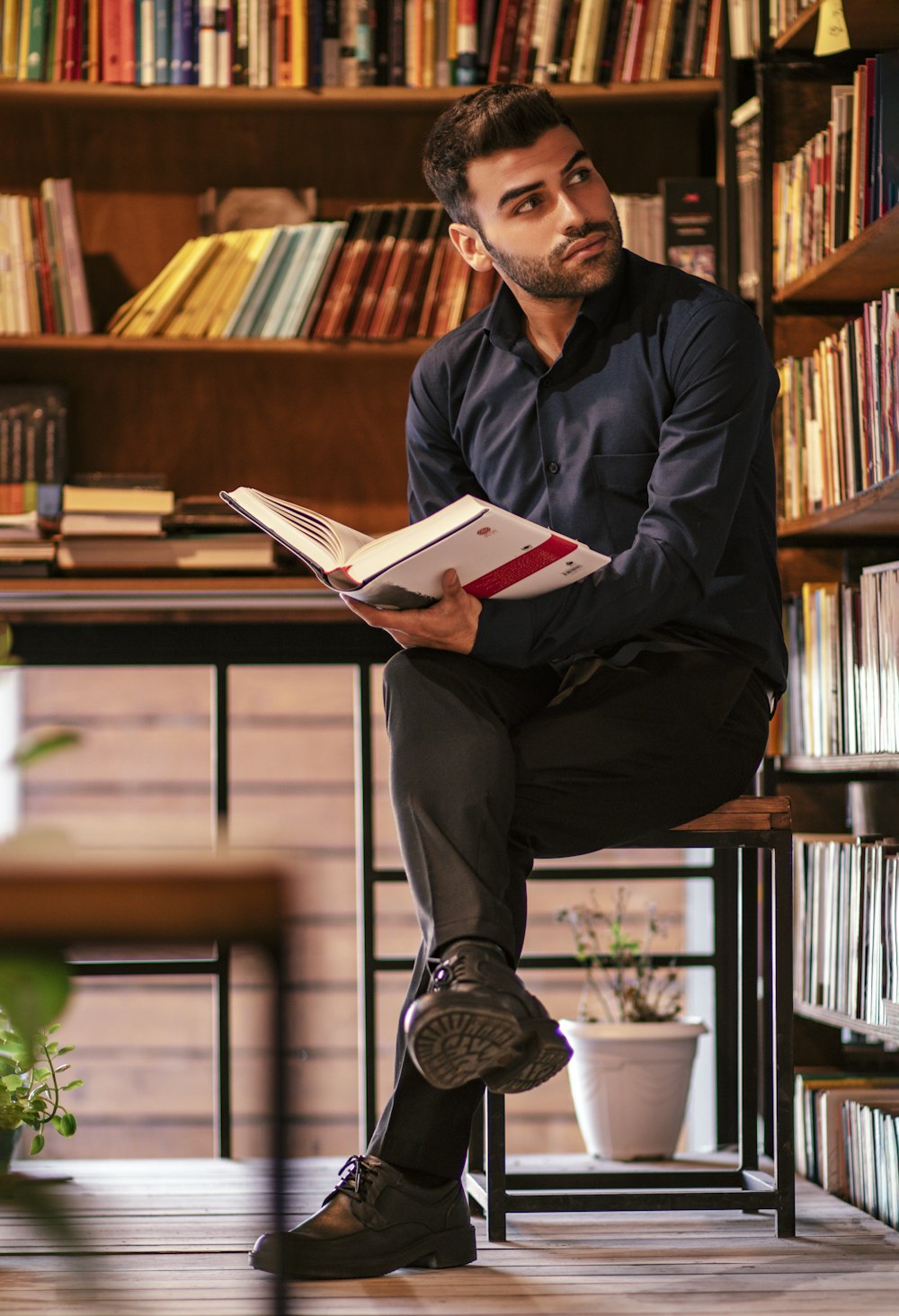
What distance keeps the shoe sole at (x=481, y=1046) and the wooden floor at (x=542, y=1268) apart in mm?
257

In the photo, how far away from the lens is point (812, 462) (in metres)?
2.42

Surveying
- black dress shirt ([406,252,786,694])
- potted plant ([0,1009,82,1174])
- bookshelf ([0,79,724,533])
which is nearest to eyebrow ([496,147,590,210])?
black dress shirt ([406,252,786,694])

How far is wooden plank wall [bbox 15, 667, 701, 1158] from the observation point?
12.4 ft

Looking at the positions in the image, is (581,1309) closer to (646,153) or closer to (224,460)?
(224,460)

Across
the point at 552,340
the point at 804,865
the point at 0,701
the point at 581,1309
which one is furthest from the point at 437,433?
the point at 0,701

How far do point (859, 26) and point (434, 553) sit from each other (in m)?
1.39

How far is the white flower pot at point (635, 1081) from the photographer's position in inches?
96.7

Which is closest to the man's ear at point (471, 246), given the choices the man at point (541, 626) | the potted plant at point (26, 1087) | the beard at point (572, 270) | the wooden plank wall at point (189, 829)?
the man at point (541, 626)

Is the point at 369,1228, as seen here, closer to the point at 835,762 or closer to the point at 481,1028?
the point at 481,1028

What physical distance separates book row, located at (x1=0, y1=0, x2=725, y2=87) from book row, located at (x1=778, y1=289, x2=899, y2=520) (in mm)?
674

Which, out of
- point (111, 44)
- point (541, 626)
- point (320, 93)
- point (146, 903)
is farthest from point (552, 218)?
point (146, 903)

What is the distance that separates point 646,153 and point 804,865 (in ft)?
4.73

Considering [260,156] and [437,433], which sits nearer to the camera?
[437,433]

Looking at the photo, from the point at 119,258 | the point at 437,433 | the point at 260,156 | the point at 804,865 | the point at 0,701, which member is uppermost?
the point at 260,156
